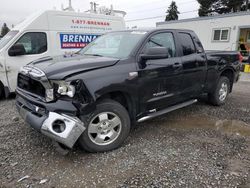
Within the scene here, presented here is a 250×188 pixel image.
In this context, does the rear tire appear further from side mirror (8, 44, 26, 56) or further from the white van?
side mirror (8, 44, 26, 56)

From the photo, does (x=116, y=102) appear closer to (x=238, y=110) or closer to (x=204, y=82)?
(x=204, y=82)

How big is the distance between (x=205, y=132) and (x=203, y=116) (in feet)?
2.96

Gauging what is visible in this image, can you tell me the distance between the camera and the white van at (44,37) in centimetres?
568

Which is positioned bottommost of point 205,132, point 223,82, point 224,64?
point 205,132

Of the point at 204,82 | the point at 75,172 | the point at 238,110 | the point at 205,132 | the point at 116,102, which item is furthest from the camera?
the point at 238,110

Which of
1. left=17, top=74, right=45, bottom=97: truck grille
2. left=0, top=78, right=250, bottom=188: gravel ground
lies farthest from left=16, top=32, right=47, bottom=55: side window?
left=17, top=74, right=45, bottom=97: truck grille

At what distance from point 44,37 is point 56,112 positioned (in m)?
4.53

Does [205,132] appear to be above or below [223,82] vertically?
below

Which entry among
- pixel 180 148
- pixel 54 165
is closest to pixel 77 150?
pixel 54 165

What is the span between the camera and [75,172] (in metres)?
2.68

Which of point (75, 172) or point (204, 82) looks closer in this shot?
point (75, 172)

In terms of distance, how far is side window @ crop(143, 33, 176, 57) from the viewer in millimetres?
3715

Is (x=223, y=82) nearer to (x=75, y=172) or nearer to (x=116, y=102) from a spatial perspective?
(x=116, y=102)

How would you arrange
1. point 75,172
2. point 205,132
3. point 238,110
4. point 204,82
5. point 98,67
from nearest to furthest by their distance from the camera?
point 75,172, point 98,67, point 205,132, point 204,82, point 238,110
